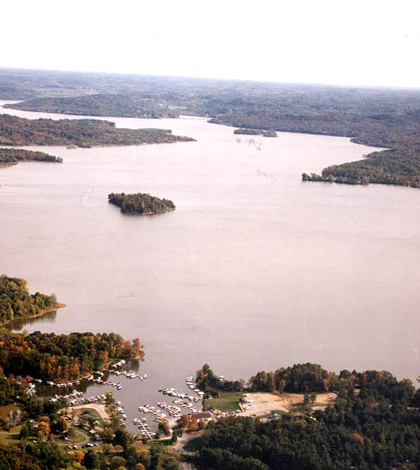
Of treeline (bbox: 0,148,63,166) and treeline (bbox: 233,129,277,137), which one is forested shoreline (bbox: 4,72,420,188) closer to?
treeline (bbox: 233,129,277,137)

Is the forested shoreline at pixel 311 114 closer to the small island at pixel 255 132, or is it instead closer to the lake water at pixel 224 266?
the small island at pixel 255 132

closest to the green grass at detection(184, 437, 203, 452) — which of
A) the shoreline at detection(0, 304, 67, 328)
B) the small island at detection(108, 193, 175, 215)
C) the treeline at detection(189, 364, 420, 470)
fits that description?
the treeline at detection(189, 364, 420, 470)

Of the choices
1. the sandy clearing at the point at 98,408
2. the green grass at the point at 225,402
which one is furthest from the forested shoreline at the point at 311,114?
the sandy clearing at the point at 98,408

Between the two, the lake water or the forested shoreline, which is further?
→ the forested shoreline

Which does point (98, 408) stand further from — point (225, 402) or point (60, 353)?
point (225, 402)

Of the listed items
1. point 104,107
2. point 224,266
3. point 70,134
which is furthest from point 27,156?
point 104,107

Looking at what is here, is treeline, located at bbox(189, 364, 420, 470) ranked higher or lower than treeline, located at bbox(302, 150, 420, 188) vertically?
lower
